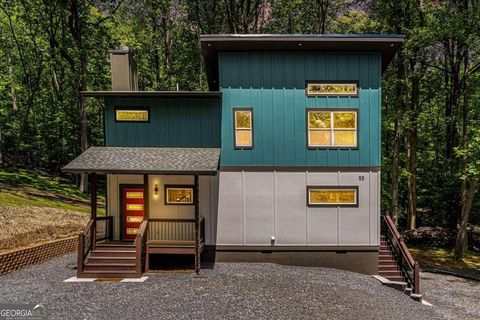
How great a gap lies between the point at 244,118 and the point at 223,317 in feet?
22.9

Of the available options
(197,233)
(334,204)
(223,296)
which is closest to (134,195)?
(197,233)

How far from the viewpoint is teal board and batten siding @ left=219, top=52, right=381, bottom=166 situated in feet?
39.2

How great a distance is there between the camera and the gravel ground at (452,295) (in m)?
11.0

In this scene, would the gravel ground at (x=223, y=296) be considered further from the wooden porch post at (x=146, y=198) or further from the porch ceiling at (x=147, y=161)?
the porch ceiling at (x=147, y=161)

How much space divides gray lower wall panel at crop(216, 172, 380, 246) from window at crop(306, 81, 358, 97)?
2.99 meters

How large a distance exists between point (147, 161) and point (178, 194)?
6.08ft

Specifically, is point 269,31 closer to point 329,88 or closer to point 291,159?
point 329,88

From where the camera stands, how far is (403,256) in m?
12.1

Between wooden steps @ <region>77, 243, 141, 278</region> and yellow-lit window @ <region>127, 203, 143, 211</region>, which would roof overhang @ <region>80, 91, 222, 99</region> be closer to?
yellow-lit window @ <region>127, 203, 143, 211</region>

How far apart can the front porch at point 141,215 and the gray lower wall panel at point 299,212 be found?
1.56 m

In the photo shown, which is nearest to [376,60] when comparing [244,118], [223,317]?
[244,118]

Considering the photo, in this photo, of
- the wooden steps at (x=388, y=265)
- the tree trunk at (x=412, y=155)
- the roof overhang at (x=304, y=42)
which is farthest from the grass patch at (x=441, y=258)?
the roof overhang at (x=304, y=42)

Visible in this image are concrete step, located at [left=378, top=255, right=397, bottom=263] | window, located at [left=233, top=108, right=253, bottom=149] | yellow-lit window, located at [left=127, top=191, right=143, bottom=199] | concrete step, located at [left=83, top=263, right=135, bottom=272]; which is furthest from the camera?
concrete step, located at [left=378, top=255, right=397, bottom=263]

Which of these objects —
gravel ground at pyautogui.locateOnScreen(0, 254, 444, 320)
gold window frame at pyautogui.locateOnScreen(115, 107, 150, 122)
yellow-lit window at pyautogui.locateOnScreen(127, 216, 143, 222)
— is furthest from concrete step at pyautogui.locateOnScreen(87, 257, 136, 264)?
gold window frame at pyautogui.locateOnScreen(115, 107, 150, 122)
